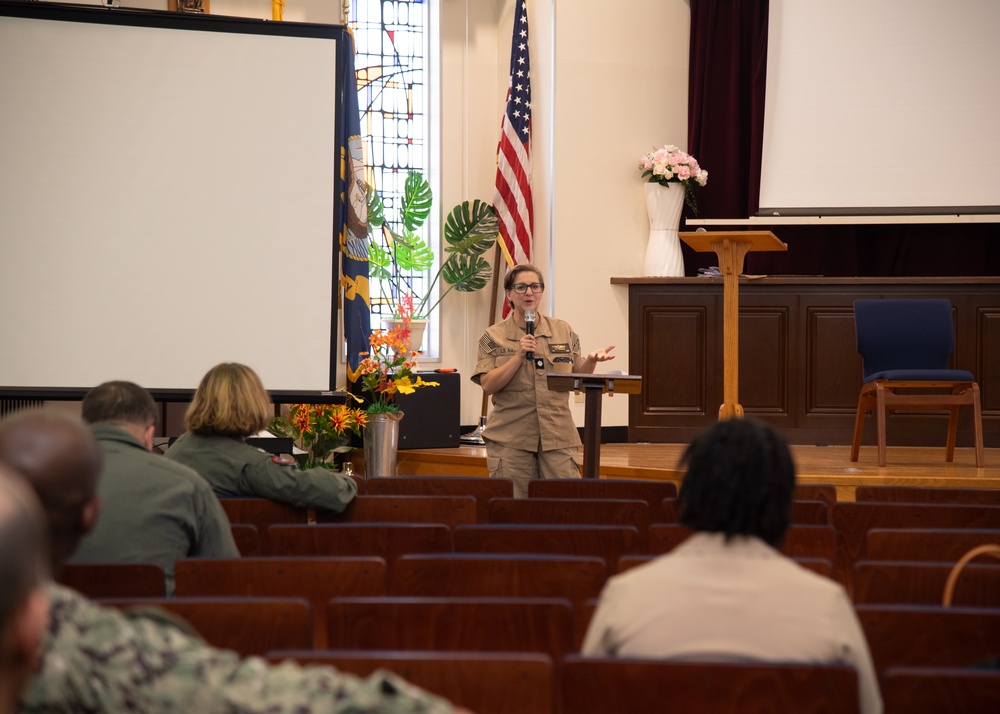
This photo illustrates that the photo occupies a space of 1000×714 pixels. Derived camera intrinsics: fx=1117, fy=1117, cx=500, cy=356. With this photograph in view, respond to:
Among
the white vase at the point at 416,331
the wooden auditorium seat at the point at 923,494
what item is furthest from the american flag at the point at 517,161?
the wooden auditorium seat at the point at 923,494

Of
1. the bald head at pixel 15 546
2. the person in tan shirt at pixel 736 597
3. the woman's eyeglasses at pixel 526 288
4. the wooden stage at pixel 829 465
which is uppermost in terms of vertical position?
the woman's eyeglasses at pixel 526 288

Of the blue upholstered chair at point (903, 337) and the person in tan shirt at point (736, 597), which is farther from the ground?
the blue upholstered chair at point (903, 337)

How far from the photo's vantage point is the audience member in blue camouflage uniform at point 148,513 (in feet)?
9.21

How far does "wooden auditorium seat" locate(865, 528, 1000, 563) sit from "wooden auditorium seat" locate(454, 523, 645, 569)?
632 mm

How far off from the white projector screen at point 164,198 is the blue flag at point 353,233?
415 millimetres

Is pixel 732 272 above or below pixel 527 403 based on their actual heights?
above

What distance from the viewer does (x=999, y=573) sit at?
2.49 meters

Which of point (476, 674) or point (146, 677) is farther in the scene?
point (476, 674)

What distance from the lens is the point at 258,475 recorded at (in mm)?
3539

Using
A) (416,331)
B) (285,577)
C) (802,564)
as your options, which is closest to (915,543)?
(802,564)

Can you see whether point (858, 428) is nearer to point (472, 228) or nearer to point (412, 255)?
point (472, 228)

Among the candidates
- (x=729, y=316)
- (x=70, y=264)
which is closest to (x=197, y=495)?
(x=70, y=264)

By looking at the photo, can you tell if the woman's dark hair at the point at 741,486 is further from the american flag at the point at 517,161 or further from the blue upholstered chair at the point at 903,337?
the american flag at the point at 517,161

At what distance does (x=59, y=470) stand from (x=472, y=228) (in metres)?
7.85
